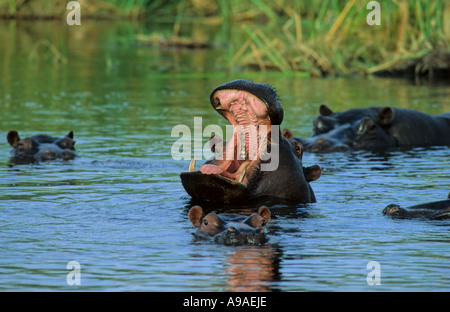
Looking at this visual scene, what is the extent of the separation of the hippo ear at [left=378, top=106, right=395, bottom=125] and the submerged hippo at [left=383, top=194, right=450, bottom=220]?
4.62m

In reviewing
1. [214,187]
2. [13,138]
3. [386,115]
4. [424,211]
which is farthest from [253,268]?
[386,115]

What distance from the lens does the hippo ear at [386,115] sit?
12788 mm

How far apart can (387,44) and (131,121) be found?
851 centimetres

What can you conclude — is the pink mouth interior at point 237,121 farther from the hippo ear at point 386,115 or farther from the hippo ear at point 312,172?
the hippo ear at point 386,115

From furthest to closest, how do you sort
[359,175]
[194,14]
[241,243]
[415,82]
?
[194,14] < [415,82] < [359,175] < [241,243]

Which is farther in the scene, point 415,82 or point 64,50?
point 64,50

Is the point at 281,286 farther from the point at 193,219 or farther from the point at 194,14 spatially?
the point at 194,14

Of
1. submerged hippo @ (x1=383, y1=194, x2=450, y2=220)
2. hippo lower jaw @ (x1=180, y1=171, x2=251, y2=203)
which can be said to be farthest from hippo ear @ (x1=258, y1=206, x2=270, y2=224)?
submerged hippo @ (x1=383, y1=194, x2=450, y2=220)

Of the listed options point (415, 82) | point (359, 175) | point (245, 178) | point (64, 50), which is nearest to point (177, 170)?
point (359, 175)

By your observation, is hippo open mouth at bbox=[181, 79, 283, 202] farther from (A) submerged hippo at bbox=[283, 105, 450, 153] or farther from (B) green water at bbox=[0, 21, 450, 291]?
(A) submerged hippo at bbox=[283, 105, 450, 153]

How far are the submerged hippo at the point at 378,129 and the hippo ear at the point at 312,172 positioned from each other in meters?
3.69

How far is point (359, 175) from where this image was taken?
35.2 ft

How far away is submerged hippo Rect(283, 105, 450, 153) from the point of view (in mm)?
12789
